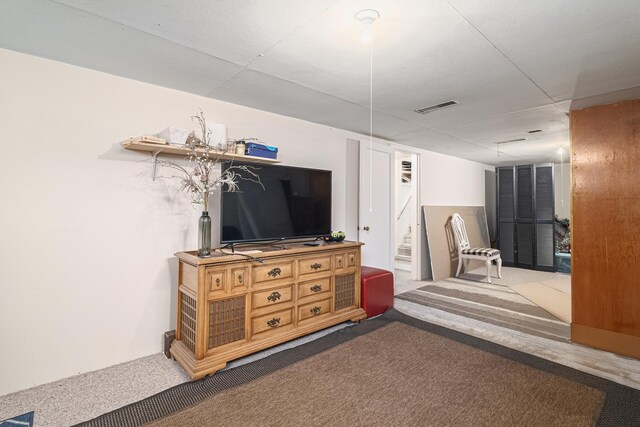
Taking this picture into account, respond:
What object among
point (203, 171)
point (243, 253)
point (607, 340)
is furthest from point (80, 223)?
point (607, 340)

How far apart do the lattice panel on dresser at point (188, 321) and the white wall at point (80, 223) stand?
0.80 feet

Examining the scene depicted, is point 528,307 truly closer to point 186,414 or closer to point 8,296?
point 186,414

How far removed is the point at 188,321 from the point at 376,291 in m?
2.04

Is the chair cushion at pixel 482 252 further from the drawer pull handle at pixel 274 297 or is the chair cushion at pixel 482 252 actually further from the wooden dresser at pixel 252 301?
the drawer pull handle at pixel 274 297

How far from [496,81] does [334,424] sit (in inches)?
109

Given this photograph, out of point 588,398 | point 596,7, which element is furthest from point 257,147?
point 588,398

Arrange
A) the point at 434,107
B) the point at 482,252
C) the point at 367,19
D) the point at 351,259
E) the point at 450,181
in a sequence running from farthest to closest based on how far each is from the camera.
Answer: the point at 450,181 < the point at 482,252 < the point at 351,259 < the point at 434,107 < the point at 367,19

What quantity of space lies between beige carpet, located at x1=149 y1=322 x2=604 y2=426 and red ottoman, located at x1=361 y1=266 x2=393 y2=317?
81 cm

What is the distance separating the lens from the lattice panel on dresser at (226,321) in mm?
2256

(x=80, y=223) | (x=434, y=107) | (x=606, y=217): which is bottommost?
(x=80, y=223)

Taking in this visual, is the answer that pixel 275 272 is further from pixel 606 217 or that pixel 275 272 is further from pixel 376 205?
pixel 606 217

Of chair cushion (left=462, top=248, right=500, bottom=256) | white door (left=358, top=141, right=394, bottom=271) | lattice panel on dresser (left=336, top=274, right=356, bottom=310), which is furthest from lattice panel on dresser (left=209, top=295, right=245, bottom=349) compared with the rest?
chair cushion (left=462, top=248, right=500, bottom=256)

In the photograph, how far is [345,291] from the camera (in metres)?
3.21

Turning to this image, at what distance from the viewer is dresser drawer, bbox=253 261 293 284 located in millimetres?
2502
